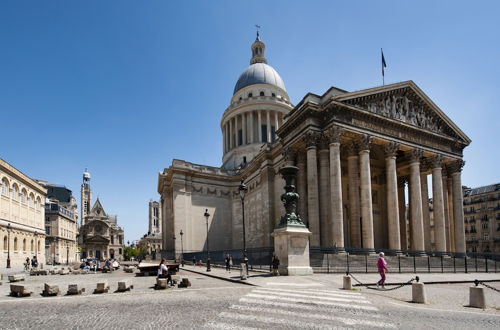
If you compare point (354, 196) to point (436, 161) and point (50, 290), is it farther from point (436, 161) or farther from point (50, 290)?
point (50, 290)

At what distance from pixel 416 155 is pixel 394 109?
5.41 meters

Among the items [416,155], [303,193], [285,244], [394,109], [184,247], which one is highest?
[394,109]

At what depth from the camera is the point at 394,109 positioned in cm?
3775

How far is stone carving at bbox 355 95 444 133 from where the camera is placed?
3678cm

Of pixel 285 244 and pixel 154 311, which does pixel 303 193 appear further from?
pixel 154 311

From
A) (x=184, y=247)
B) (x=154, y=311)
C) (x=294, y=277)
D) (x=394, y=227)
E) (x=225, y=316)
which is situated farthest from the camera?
(x=184, y=247)

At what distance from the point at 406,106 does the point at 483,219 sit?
51.3m

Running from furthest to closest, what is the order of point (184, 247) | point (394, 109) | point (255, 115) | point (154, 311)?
point (255, 115)
point (184, 247)
point (394, 109)
point (154, 311)

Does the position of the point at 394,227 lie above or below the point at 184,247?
above

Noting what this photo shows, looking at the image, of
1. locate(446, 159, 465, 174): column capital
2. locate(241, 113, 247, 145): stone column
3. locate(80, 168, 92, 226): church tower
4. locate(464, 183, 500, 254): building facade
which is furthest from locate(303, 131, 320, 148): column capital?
locate(80, 168, 92, 226): church tower

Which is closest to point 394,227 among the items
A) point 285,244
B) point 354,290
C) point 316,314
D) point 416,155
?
point 416,155

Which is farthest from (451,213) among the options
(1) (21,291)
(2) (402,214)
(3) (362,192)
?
(1) (21,291)

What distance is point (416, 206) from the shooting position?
1467 inches

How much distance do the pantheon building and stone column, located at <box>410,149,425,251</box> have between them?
0.10m
